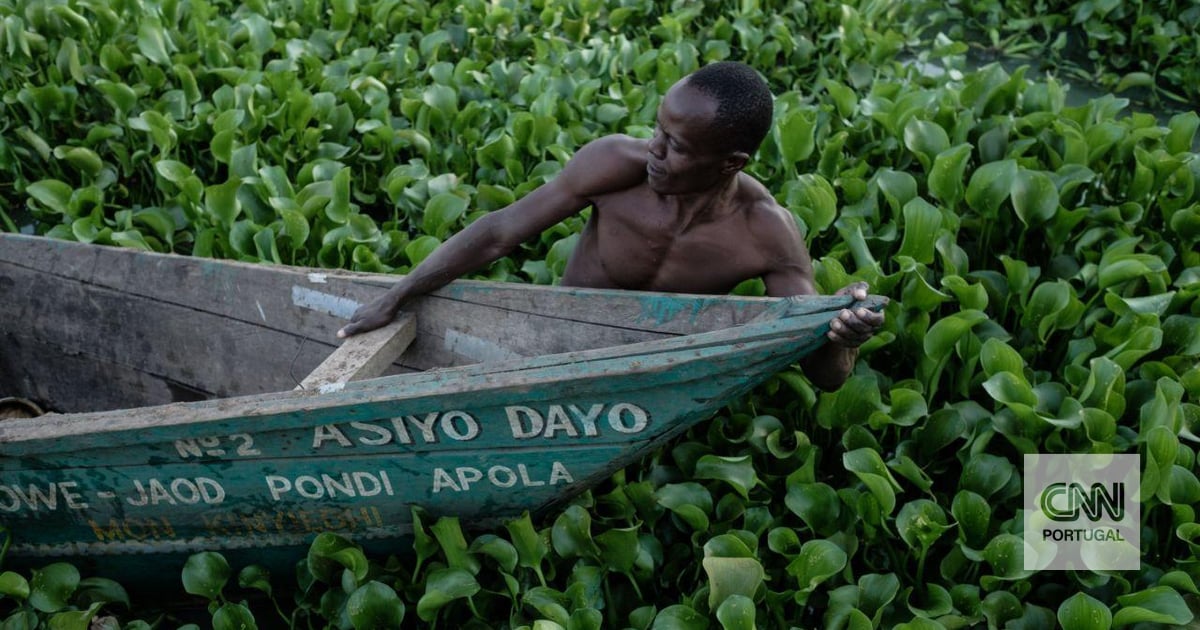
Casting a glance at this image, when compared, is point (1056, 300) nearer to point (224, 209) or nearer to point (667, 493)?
point (667, 493)

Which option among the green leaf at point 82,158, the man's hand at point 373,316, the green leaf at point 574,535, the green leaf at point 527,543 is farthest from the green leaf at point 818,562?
the green leaf at point 82,158

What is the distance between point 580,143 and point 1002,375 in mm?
1916

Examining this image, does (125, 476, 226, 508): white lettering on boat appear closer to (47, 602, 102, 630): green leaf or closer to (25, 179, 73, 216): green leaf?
(47, 602, 102, 630): green leaf

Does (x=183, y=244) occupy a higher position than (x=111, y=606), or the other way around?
(x=183, y=244)

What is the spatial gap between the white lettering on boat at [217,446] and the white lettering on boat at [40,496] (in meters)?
0.37

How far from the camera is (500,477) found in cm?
273

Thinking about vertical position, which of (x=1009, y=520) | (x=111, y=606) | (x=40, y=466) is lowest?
(x=111, y=606)

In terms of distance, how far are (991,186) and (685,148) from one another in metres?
1.63

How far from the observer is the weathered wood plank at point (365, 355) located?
2783 millimetres

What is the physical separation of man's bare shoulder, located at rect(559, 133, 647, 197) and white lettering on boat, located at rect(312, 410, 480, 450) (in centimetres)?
69

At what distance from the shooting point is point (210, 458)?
2670mm

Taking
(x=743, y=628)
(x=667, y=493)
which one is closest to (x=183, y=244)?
(x=667, y=493)

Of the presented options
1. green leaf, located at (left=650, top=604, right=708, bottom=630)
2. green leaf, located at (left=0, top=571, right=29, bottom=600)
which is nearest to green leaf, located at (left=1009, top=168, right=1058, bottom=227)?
green leaf, located at (left=650, top=604, right=708, bottom=630)

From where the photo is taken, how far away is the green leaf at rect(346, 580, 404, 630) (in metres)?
2.68
